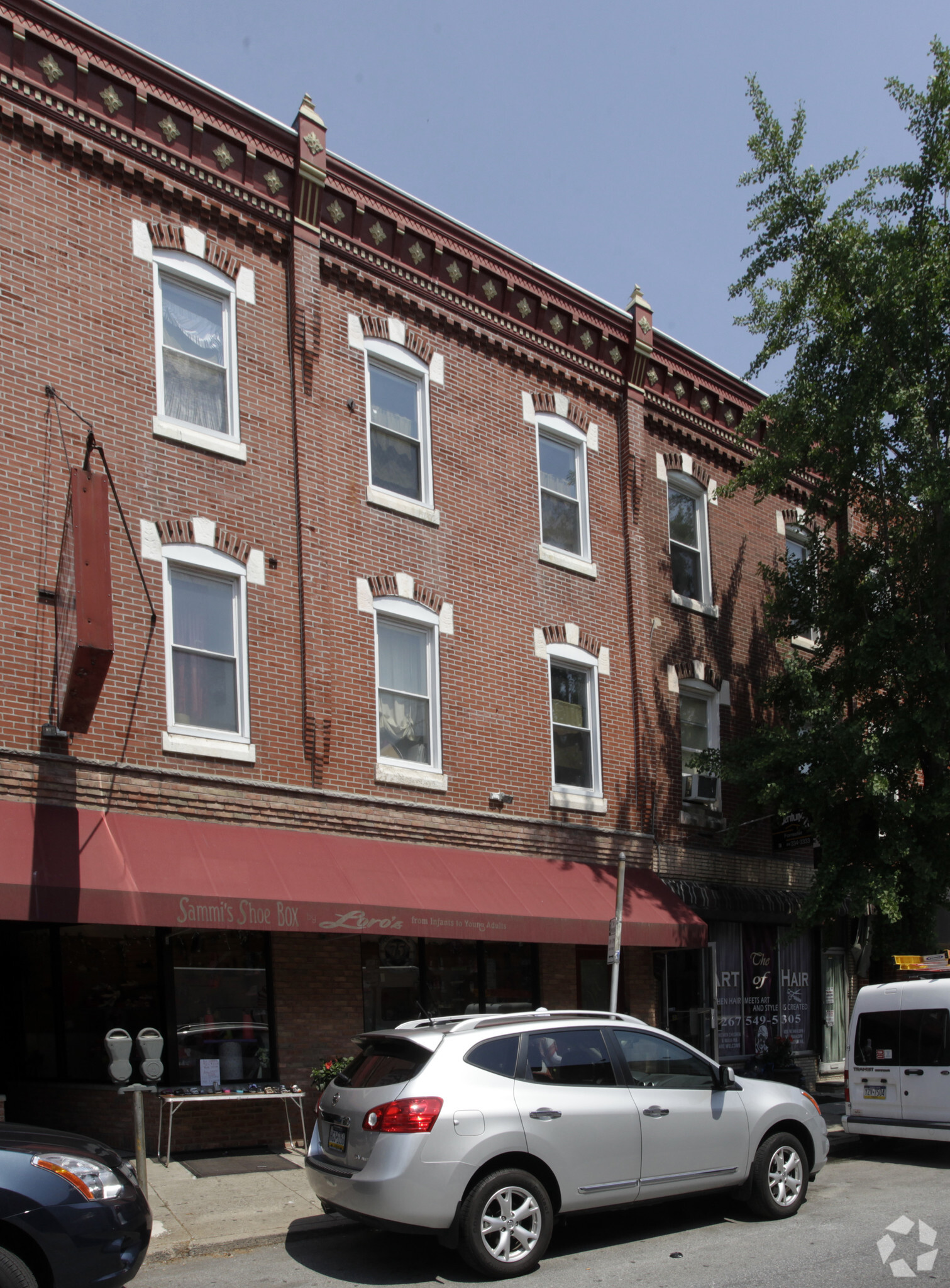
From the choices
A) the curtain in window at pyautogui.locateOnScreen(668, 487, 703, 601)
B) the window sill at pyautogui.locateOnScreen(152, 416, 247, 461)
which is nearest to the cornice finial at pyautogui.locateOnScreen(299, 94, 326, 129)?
the window sill at pyautogui.locateOnScreen(152, 416, 247, 461)

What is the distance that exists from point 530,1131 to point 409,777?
22.3 ft

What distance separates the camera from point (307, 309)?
1455cm

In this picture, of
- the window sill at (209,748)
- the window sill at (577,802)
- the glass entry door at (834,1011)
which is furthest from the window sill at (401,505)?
the glass entry door at (834,1011)

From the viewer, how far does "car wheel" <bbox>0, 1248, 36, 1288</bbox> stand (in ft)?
19.6

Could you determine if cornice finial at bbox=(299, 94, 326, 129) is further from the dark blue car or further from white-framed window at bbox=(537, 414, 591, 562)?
the dark blue car

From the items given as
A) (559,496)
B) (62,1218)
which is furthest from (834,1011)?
(62,1218)

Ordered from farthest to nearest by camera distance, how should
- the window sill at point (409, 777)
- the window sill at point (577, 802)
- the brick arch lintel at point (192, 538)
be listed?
the window sill at point (577, 802), the window sill at point (409, 777), the brick arch lintel at point (192, 538)

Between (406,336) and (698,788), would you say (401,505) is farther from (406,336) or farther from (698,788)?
(698,788)

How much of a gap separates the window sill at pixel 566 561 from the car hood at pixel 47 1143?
10989 millimetres

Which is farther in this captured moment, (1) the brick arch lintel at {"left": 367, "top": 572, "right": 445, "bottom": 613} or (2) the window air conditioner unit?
(2) the window air conditioner unit

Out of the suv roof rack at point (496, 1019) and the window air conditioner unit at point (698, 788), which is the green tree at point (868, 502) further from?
the suv roof rack at point (496, 1019)

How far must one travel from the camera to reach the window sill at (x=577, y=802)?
52.9ft

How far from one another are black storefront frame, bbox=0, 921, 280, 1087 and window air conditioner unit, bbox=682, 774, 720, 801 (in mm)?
7713

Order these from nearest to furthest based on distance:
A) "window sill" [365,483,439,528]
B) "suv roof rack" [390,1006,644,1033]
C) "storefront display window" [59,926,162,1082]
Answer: "suv roof rack" [390,1006,644,1033]
"storefront display window" [59,926,162,1082]
"window sill" [365,483,439,528]
